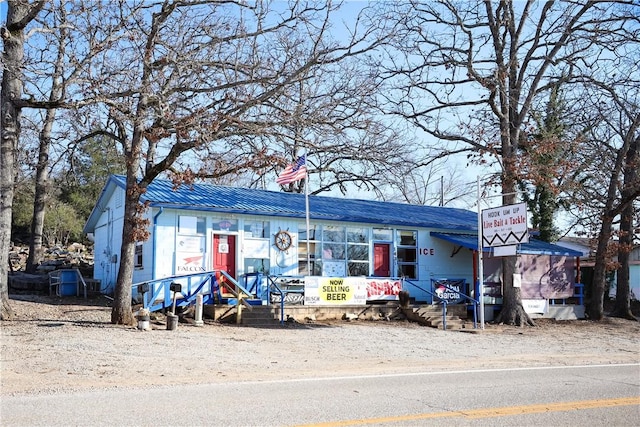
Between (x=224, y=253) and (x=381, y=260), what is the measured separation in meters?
6.53

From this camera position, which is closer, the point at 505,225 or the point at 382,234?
the point at 505,225

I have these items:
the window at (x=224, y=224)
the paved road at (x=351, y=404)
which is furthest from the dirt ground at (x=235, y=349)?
the window at (x=224, y=224)

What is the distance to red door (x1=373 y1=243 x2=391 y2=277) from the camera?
2556 centimetres

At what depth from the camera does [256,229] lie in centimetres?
2308

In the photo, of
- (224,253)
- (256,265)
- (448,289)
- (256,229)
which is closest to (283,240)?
(256,229)

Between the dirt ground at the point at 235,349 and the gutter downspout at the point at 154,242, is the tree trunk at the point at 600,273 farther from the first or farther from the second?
the gutter downspout at the point at 154,242

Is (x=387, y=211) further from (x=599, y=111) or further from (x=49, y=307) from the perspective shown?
(x=49, y=307)

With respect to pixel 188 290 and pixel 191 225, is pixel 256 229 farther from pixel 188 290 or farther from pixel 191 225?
pixel 188 290

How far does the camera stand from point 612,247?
27.8 meters

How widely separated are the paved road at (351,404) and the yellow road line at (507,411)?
0.5 inches

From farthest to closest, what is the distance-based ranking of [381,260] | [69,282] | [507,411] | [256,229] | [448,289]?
1. [381,260]
2. [448,289]
3. [69,282]
4. [256,229]
5. [507,411]

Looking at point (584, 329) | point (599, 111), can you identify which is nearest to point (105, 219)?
point (584, 329)

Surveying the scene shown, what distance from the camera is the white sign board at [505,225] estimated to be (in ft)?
63.5

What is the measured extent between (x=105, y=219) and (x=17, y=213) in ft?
48.4
